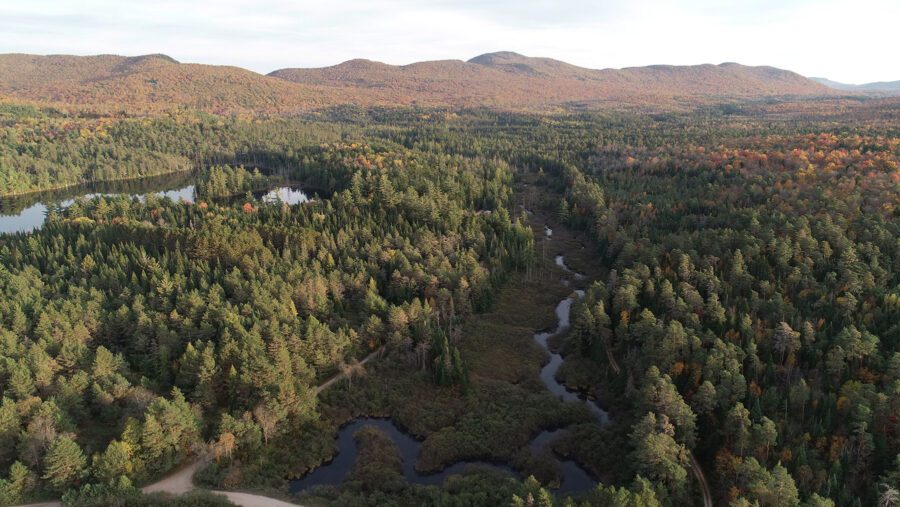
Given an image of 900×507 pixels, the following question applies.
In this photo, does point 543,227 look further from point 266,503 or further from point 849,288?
point 266,503

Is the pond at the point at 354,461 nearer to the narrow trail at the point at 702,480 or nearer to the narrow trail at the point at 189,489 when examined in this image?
the narrow trail at the point at 189,489

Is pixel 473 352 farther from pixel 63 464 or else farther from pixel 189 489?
pixel 63 464

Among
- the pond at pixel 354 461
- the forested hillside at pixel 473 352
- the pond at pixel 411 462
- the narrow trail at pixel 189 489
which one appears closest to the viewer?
the narrow trail at pixel 189 489

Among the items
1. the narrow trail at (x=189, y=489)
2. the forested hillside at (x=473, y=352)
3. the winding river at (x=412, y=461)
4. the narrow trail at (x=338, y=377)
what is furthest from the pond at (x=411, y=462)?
the narrow trail at (x=338, y=377)

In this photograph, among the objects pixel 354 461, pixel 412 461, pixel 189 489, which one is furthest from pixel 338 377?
pixel 189 489

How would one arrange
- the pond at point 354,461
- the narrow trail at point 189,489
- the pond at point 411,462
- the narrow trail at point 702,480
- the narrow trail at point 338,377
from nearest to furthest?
the narrow trail at point 702,480, the narrow trail at point 189,489, the pond at point 411,462, the pond at point 354,461, the narrow trail at point 338,377

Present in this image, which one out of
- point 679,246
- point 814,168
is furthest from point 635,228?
point 814,168

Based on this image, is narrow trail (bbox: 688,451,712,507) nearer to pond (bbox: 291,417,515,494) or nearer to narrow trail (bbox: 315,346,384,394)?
pond (bbox: 291,417,515,494)

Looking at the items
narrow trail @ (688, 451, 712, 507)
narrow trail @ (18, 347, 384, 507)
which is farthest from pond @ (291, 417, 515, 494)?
narrow trail @ (688, 451, 712, 507)
